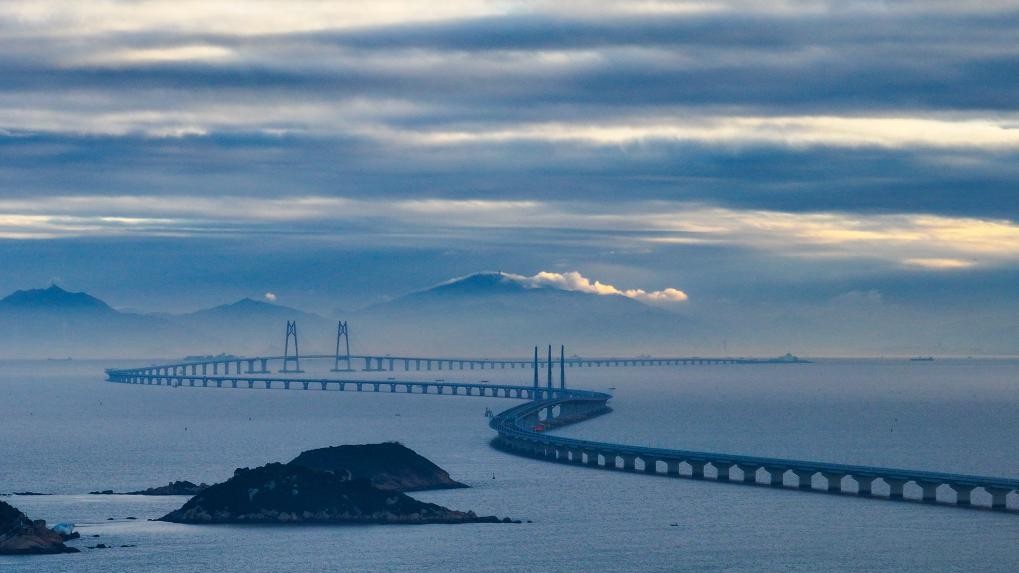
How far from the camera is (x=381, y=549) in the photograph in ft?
→ 277

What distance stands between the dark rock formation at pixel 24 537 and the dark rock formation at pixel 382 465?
2700 centimetres

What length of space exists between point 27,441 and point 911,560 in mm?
106048

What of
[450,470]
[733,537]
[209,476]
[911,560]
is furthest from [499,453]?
[911,560]

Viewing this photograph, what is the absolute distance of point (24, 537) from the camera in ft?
268

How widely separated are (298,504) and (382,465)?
54.9ft

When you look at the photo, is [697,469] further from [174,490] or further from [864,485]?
[174,490]

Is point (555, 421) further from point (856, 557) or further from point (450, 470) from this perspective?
point (856, 557)

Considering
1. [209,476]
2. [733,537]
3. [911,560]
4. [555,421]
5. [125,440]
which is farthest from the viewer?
[555,421]

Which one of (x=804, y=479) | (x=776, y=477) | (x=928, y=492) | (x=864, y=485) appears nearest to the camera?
(x=928, y=492)

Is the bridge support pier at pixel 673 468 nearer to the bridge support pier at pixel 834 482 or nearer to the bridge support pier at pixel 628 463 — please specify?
the bridge support pier at pixel 628 463

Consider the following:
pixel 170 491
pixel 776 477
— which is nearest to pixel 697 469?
pixel 776 477

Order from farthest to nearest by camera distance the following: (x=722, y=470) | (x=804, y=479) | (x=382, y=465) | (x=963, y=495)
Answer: (x=722, y=470) < (x=804, y=479) < (x=382, y=465) < (x=963, y=495)

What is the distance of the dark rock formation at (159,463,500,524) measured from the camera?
93.4 meters

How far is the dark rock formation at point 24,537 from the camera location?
8125cm
